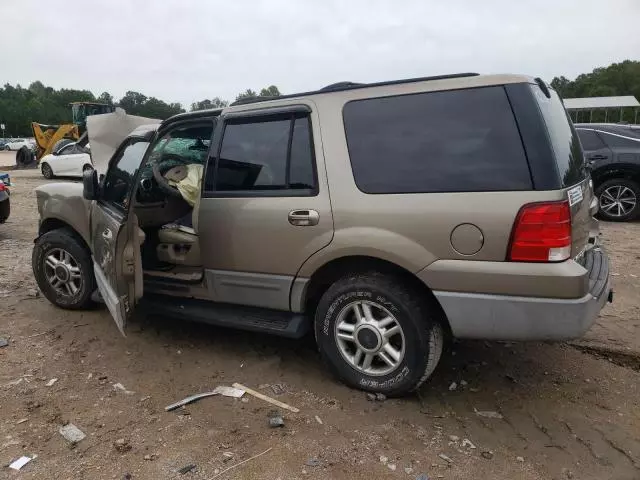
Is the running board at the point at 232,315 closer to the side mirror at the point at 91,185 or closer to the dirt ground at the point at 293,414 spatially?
the dirt ground at the point at 293,414

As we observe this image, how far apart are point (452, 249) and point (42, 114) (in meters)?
95.8

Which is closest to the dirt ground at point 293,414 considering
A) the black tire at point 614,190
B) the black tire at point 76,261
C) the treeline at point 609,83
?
the black tire at point 76,261

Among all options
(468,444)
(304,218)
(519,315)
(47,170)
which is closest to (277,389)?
(304,218)

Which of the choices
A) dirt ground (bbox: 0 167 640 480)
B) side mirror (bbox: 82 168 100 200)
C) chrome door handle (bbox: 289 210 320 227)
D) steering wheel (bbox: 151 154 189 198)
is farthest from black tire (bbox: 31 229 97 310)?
chrome door handle (bbox: 289 210 320 227)

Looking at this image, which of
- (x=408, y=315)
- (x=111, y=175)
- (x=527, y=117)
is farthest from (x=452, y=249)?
(x=111, y=175)

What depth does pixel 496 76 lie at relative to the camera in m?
2.83

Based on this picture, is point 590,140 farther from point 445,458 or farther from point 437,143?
point 445,458

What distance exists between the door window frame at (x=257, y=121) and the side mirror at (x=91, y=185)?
42.1 inches

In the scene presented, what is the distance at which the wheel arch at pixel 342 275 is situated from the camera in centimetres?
314

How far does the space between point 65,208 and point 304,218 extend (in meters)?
2.62

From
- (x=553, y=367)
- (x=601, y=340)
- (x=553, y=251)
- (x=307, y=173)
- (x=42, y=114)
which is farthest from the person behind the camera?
(x=42, y=114)

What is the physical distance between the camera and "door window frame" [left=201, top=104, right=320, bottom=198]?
3326 millimetres

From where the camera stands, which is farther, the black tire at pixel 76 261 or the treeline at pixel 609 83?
the treeline at pixel 609 83

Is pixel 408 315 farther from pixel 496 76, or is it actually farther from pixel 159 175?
pixel 159 175
